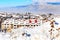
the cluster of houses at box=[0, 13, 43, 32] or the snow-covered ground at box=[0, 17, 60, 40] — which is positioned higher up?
the cluster of houses at box=[0, 13, 43, 32]

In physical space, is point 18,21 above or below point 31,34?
above

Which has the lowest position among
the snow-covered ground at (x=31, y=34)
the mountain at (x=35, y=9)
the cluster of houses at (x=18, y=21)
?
the snow-covered ground at (x=31, y=34)

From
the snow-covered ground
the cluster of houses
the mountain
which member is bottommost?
the snow-covered ground

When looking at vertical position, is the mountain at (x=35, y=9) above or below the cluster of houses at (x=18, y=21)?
above

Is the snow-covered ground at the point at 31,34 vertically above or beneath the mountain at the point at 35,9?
beneath

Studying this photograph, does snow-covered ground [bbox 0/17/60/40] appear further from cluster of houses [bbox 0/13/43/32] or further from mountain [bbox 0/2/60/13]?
mountain [bbox 0/2/60/13]

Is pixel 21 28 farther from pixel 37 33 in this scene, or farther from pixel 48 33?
pixel 48 33

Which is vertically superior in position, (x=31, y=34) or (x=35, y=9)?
(x=35, y=9)

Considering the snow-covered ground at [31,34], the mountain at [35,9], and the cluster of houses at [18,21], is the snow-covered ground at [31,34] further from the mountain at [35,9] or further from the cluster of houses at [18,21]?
the mountain at [35,9]

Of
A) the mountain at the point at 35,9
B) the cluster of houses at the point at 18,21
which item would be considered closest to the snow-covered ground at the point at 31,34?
the cluster of houses at the point at 18,21

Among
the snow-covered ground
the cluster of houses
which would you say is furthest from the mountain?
the snow-covered ground

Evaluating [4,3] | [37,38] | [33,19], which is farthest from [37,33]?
[4,3]

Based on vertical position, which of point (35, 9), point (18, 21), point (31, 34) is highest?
point (35, 9)
